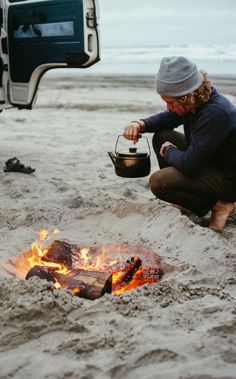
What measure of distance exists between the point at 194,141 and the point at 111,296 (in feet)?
4.39

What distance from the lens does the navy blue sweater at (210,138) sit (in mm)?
3322

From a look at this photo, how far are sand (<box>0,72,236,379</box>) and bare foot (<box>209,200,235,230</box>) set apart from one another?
0.10 m

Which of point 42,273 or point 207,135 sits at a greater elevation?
point 207,135

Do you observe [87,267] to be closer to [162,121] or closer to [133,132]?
[133,132]

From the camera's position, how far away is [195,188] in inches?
148

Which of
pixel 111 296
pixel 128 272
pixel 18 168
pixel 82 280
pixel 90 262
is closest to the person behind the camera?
pixel 111 296

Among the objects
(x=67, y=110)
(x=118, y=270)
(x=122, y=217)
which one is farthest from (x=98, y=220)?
(x=67, y=110)

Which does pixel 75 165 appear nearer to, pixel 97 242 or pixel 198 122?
pixel 97 242

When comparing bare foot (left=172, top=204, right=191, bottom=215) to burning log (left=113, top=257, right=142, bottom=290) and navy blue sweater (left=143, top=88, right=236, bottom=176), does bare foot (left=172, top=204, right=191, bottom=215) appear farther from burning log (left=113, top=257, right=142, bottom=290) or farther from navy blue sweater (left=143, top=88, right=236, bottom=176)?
burning log (left=113, top=257, right=142, bottom=290)

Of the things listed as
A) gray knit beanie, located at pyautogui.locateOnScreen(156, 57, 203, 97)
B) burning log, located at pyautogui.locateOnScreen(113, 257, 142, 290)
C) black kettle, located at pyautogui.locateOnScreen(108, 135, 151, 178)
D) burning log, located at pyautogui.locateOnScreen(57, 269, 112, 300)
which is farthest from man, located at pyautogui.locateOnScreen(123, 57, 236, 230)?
burning log, located at pyautogui.locateOnScreen(57, 269, 112, 300)

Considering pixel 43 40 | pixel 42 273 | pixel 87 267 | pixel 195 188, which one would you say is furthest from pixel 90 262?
pixel 43 40

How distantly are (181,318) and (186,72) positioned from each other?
1695 mm

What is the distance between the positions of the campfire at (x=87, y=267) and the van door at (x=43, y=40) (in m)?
2.58

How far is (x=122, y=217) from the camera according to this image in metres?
3.97
